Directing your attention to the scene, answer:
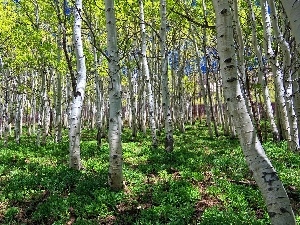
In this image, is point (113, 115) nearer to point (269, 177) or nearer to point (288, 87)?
point (269, 177)

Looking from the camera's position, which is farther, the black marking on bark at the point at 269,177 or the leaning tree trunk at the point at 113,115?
the leaning tree trunk at the point at 113,115

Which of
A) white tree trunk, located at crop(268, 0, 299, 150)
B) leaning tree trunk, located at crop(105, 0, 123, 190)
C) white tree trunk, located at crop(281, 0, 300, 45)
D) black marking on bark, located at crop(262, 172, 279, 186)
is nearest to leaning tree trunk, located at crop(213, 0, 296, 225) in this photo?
black marking on bark, located at crop(262, 172, 279, 186)

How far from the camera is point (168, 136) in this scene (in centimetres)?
1281

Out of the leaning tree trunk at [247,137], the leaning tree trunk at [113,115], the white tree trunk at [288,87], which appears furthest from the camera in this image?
the white tree trunk at [288,87]

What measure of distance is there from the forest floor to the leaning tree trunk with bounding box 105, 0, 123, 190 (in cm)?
50

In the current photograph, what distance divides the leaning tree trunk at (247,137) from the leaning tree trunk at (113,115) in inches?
178

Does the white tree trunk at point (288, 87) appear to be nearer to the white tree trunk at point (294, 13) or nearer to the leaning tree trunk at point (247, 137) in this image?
the leaning tree trunk at point (247, 137)

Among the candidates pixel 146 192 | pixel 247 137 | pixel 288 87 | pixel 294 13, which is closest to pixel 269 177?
pixel 247 137

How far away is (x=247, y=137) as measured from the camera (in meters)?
4.05

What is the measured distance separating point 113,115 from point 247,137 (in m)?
4.74

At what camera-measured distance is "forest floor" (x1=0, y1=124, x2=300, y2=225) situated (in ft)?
23.2

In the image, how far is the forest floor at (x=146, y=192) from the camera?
23.2 ft

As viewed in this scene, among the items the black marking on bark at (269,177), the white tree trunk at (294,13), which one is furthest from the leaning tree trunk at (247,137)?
the white tree trunk at (294,13)

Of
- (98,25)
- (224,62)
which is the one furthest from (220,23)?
(98,25)
